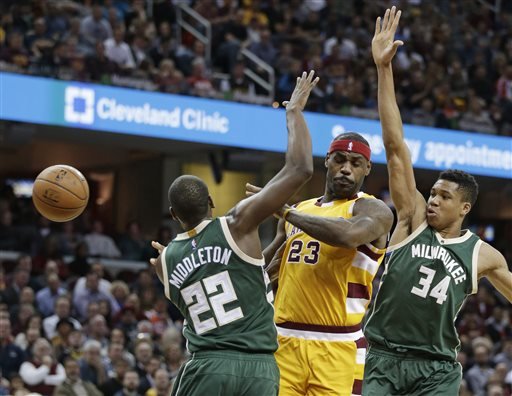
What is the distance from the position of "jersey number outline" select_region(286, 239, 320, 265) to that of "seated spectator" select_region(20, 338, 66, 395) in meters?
7.07

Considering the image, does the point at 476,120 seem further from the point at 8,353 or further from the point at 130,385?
the point at 8,353

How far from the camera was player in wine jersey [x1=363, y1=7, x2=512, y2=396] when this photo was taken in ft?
23.6

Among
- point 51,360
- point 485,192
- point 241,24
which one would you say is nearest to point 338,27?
point 241,24

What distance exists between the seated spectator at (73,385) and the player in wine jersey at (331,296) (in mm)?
6341

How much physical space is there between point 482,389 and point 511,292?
32.6 feet

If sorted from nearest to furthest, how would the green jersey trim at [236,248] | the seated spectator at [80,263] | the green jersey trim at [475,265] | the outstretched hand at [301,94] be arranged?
the green jersey trim at [236,248] < the outstretched hand at [301,94] < the green jersey trim at [475,265] < the seated spectator at [80,263]

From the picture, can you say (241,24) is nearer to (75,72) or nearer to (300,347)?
(75,72)

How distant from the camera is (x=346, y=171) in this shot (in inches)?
279

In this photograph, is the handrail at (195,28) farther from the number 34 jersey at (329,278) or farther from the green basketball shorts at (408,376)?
the green basketball shorts at (408,376)

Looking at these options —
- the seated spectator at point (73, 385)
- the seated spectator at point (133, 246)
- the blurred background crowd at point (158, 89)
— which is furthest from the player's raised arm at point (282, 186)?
the seated spectator at point (133, 246)

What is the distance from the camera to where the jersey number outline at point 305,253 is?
7077mm


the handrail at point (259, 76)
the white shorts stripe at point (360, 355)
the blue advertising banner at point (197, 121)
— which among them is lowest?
the white shorts stripe at point (360, 355)

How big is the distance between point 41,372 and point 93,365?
27.5 inches

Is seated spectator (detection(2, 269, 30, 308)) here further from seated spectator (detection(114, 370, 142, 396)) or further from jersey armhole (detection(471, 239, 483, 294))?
jersey armhole (detection(471, 239, 483, 294))
